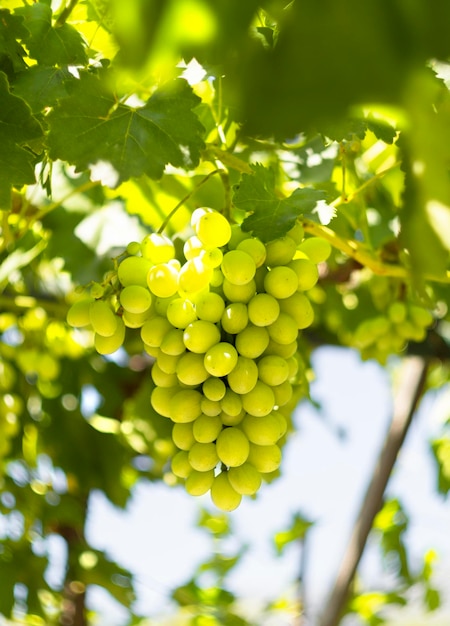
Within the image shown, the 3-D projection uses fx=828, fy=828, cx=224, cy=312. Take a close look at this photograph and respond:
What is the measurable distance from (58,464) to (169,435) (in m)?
0.24

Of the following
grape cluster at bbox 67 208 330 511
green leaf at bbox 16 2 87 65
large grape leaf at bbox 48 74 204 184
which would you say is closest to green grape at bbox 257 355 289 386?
grape cluster at bbox 67 208 330 511

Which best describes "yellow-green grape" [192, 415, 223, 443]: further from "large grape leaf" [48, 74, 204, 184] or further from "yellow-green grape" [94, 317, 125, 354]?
"large grape leaf" [48, 74, 204, 184]

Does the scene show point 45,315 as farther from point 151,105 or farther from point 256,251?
point 256,251

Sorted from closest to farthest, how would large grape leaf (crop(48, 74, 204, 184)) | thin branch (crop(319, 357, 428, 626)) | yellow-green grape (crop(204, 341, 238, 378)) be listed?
1. yellow-green grape (crop(204, 341, 238, 378))
2. large grape leaf (crop(48, 74, 204, 184))
3. thin branch (crop(319, 357, 428, 626))

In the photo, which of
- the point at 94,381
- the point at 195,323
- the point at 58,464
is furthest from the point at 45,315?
the point at 195,323

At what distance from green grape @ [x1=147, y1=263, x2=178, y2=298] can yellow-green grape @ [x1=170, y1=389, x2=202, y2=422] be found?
9 centimetres

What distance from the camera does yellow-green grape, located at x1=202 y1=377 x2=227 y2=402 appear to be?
743mm

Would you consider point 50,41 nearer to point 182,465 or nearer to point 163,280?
point 163,280

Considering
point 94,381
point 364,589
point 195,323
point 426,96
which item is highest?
point 426,96

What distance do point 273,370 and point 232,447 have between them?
79mm

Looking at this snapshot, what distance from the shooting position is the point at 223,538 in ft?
7.68

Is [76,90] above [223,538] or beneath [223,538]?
above

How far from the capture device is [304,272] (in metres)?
0.77

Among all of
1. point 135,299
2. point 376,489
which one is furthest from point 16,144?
point 376,489
